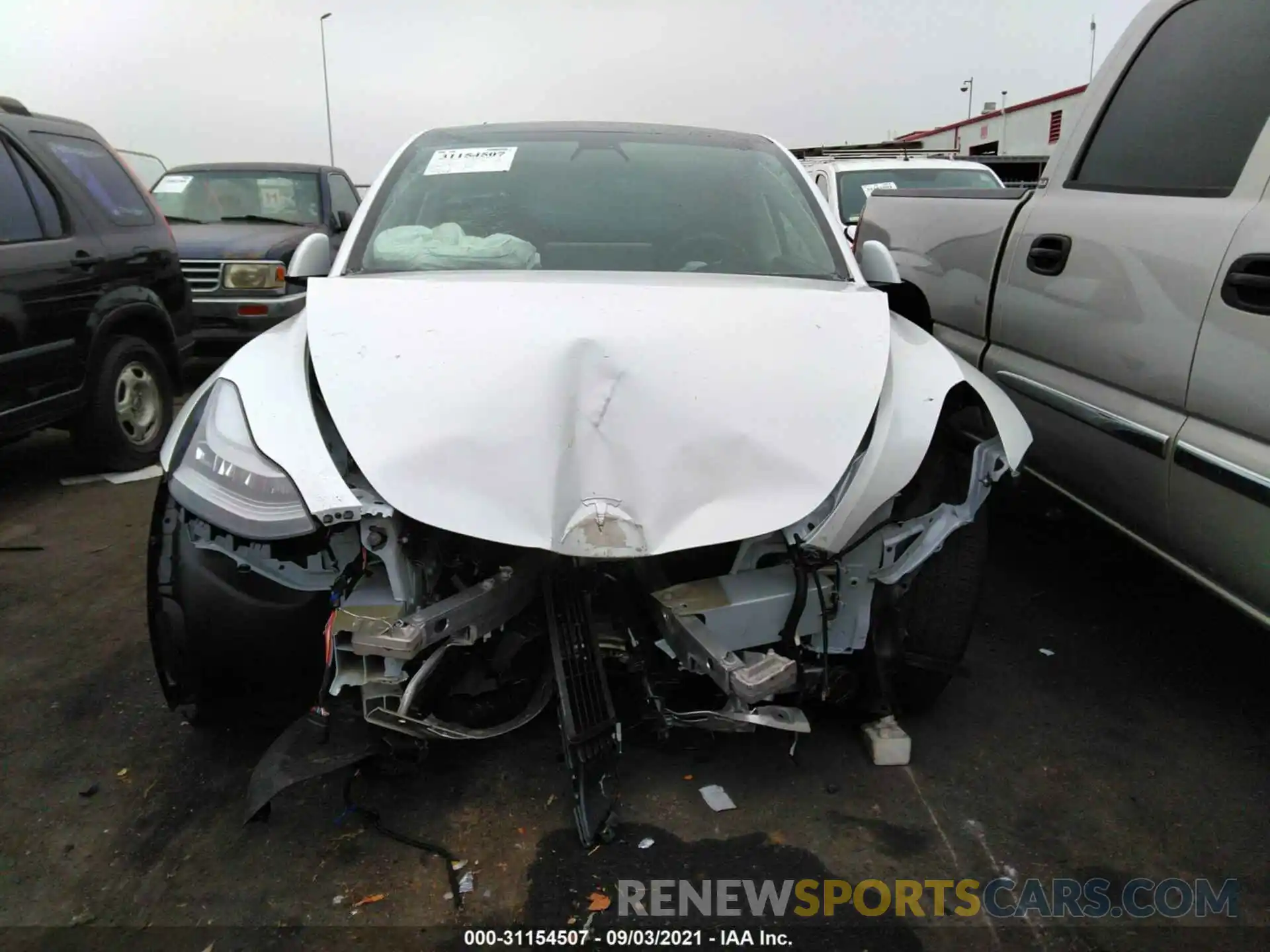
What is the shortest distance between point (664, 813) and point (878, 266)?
203cm

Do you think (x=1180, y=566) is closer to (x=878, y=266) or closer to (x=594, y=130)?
(x=878, y=266)

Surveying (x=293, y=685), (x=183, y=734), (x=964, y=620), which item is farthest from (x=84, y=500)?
(x=964, y=620)

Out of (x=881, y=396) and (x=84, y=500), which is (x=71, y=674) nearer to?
(x=84, y=500)

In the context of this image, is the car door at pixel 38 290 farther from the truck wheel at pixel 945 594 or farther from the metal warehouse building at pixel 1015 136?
the metal warehouse building at pixel 1015 136

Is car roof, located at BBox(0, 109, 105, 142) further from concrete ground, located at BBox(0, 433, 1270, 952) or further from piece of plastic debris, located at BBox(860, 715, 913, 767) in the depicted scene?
piece of plastic debris, located at BBox(860, 715, 913, 767)

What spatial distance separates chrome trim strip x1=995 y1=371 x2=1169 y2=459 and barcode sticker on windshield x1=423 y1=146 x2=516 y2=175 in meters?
2.05

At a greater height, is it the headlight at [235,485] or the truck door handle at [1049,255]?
the truck door handle at [1049,255]

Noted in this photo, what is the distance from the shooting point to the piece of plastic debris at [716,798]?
2439mm

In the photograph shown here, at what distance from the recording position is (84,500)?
4.85 meters

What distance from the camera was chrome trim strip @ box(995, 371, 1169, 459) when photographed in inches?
107

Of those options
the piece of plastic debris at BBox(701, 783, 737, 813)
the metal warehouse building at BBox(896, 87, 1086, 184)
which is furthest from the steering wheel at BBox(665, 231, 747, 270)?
the metal warehouse building at BBox(896, 87, 1086, 184)

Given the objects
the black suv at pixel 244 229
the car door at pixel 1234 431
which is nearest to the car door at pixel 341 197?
the black suv at pixel 244 229

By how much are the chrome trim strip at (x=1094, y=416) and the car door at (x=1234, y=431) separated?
108 mm

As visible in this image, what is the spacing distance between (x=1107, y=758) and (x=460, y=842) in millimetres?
1826
